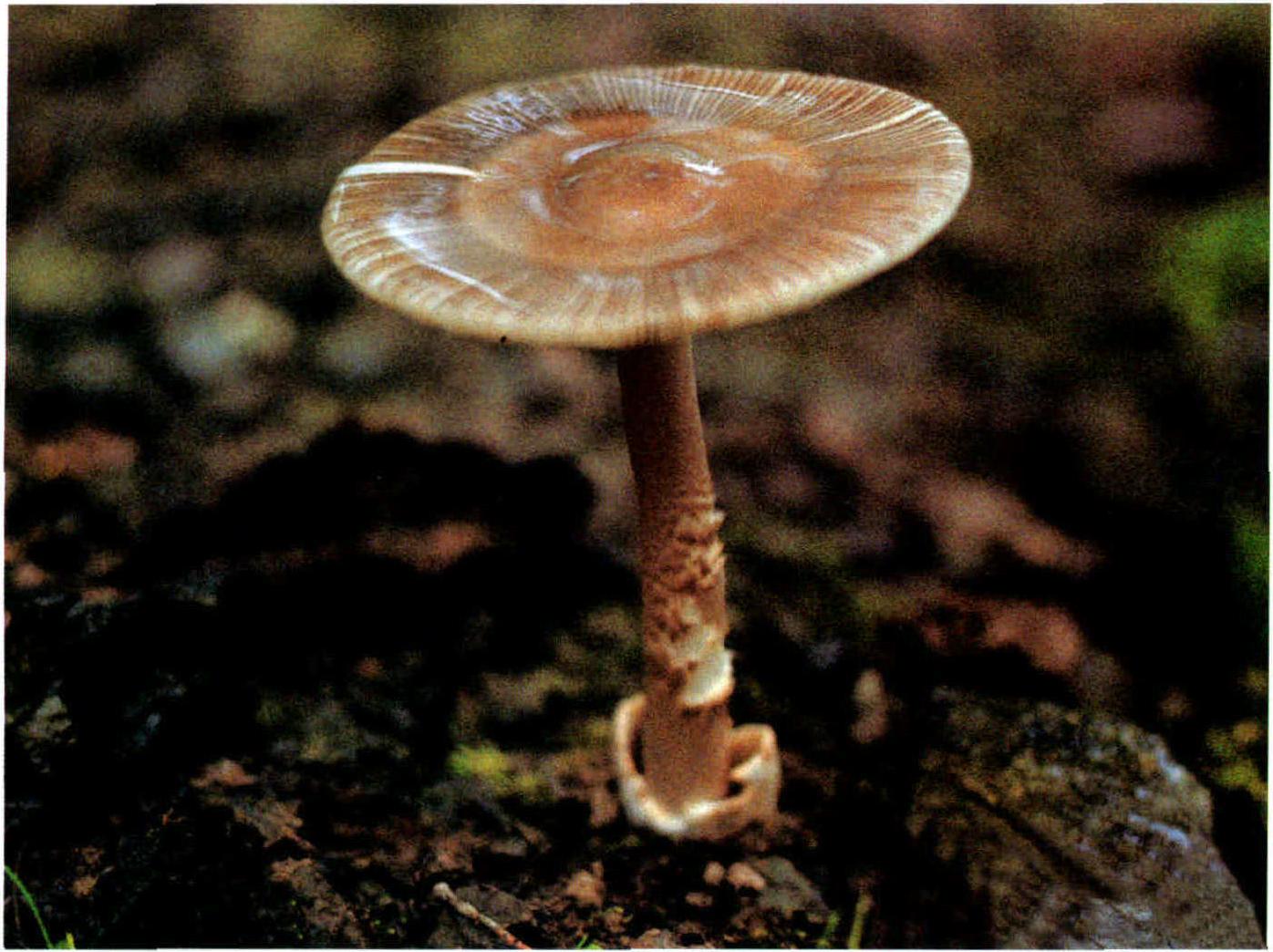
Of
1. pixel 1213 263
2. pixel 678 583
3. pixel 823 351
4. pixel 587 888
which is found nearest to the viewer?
pixel 678 583

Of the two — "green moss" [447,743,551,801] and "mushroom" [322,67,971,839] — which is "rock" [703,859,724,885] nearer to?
"mushroom" [322,67,971,839]

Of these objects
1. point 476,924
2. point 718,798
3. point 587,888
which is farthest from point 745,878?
point 476,924

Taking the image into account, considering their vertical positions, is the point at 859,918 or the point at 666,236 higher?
the point at 666,236

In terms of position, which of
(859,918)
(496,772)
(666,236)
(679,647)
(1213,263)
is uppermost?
(666,236)

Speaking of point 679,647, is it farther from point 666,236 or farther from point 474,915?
point 666,236

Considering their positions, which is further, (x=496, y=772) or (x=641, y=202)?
(x=496, y=772)

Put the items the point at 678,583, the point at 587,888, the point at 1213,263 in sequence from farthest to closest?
the point at 1213,263 < the point at 587,888 < the point at 678,583

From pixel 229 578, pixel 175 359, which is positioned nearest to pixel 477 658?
pixel 229 578
